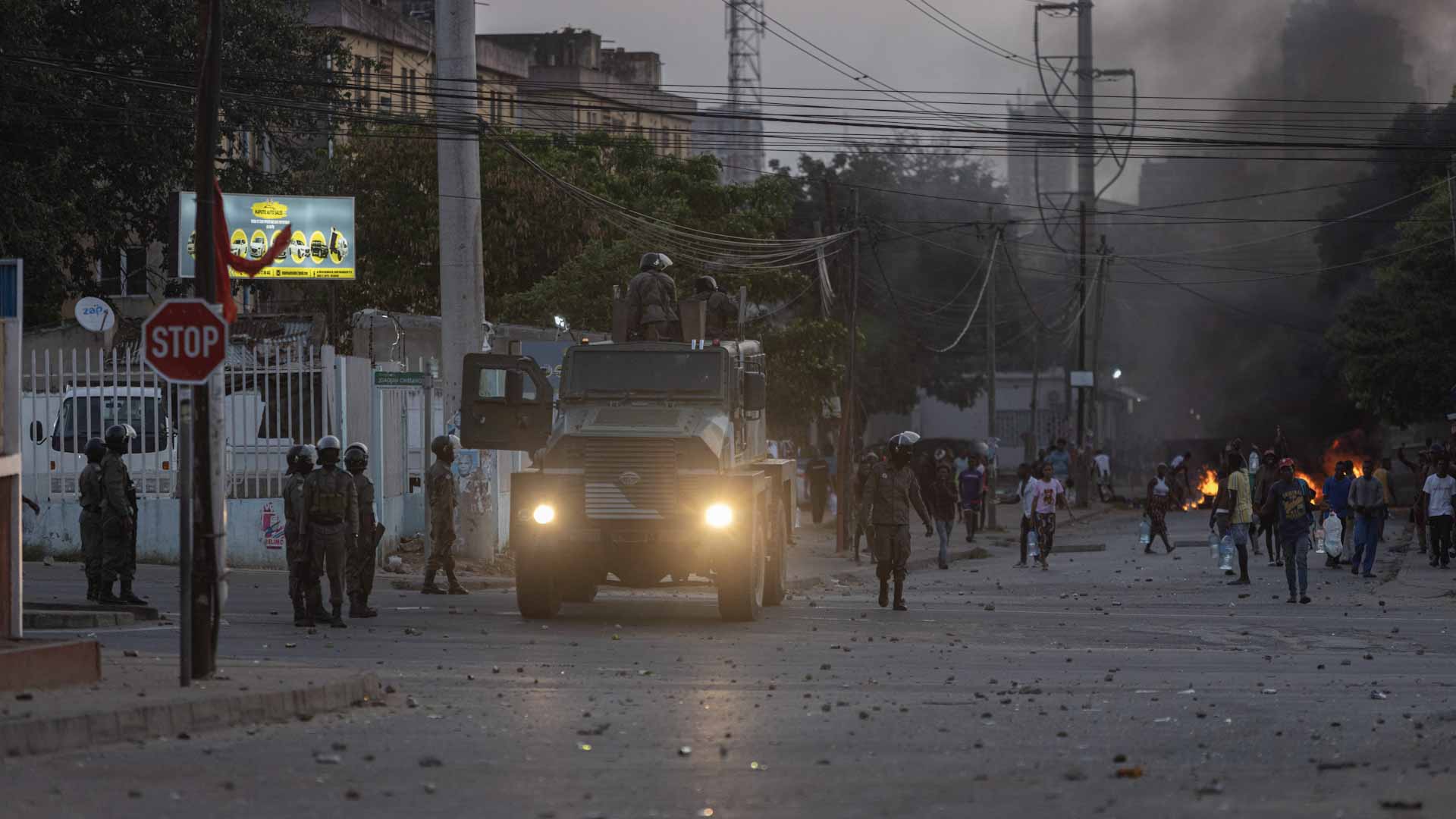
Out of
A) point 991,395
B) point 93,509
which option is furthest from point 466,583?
point 991,395

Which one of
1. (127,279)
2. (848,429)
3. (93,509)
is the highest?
(127,279)

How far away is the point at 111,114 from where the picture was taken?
36.0m

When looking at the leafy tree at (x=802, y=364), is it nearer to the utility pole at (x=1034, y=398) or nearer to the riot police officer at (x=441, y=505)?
the riot police officer at (x=441, y=505)

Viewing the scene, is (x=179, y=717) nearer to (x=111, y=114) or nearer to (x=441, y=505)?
(x=441, y=505)

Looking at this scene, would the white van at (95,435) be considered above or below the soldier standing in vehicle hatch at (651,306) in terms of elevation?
below

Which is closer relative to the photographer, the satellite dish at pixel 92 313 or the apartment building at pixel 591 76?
the satellite dish at pixel 92 313

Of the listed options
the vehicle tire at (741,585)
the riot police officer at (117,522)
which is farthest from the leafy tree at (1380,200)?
the riot police officer at (117,522)

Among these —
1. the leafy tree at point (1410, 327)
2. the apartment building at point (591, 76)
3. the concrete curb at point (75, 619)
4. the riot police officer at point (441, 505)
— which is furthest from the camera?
the apartment building at point (591, 76)

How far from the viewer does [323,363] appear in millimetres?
26312

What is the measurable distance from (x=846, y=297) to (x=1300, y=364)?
35171 mm

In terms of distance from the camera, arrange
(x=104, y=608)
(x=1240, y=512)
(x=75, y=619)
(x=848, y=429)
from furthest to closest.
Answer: (x=848, y=429), (x=1240, y=512), (x=104, y=608), (x=75, y=619)

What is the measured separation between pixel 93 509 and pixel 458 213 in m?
9.14

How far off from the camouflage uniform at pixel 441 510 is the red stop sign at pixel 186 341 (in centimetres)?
952

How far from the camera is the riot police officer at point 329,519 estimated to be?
60.3 ft
